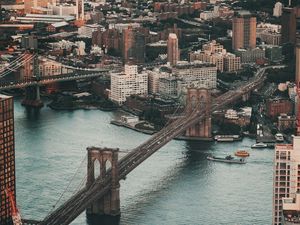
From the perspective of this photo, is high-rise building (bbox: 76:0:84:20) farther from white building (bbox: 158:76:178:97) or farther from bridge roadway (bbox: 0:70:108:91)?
white building (bbox: 158:76:178:97)

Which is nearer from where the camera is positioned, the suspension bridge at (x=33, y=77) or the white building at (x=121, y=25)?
the suspension bridge at (x=33, y=77)

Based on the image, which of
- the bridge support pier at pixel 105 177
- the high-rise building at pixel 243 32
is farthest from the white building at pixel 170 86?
the bridge support pier at pixel 105 177

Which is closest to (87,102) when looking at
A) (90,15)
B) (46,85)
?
(46,85)

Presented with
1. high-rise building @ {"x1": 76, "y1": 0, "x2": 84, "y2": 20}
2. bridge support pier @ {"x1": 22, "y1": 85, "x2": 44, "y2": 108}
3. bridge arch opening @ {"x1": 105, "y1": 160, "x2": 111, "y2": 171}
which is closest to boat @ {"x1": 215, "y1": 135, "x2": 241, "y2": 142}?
bridge arch opening @ {"x1": 105, "y1": 160, "x2": 111, "y2": 171}

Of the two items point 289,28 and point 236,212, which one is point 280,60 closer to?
point 289,28

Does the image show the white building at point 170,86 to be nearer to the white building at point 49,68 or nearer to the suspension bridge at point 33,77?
the suspension bridge at point 33,77
